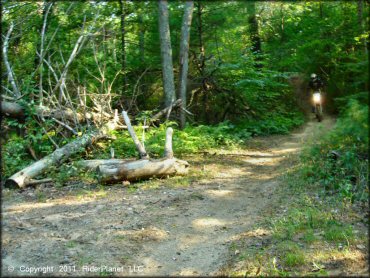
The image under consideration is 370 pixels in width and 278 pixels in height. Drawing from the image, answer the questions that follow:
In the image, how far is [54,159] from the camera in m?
8.51

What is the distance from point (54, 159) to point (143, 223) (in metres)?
3.58

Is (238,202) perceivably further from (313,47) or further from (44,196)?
(313,47)

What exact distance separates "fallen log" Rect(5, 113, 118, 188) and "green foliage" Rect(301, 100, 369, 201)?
5191mm

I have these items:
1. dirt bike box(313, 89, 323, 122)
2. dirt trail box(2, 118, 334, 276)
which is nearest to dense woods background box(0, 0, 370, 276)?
dirt trail box(2, 118, 334, 276)

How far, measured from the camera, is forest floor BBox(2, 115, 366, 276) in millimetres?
4715

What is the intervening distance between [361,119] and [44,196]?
5.95 metres

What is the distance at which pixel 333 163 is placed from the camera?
7215 millimetres

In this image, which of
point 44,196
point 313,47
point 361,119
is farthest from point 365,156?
point 313,47

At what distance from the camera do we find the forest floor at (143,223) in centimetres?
471

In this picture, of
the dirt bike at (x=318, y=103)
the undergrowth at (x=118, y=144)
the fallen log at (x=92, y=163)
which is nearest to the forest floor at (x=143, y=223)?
the fallen log at (x=92, y=163)

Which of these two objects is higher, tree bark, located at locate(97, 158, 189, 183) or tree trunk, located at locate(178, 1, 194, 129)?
tree trunk, located at locate(178, 1, 194, 129)

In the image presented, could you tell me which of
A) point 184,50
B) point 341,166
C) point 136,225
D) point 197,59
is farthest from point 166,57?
point 136,225

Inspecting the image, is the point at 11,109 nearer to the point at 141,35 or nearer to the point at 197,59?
the point at 141,35

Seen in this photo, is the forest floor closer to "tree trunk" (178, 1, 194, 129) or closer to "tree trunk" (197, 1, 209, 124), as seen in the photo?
"tree trunk" (178, 1, 194, 129)
